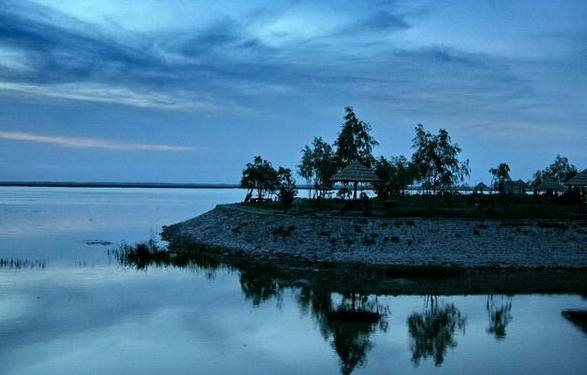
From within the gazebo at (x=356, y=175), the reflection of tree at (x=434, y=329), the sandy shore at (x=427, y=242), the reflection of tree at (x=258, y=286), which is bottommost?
the reflection of tree at (x=434, y=329)

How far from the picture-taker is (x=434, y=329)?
2095cm

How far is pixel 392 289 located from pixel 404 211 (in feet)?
50.5

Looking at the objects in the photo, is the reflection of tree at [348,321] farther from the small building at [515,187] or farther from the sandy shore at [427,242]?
the small building at [515,187]

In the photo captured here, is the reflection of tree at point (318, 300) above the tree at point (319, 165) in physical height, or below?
below

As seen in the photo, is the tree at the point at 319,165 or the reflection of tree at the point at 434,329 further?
the tree at the point at 319,165

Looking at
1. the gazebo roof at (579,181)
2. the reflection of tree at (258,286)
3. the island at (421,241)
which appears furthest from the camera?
the gazebo roof at (579,181)

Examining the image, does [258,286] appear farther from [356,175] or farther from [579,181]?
[579,181]

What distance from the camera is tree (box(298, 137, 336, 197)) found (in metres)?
60.9

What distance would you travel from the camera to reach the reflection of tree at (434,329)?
1812 cm

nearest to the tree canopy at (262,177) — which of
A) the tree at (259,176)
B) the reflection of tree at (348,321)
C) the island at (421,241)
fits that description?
the tree at (259,176)

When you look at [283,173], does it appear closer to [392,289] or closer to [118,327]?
[392,289]

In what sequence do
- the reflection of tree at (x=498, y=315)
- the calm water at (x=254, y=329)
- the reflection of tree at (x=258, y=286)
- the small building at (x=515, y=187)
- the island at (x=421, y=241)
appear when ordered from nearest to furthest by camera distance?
the calm water at (x=254, y=329)
the reflection of tree at (x=498, y=315)
the reflection of tree at (x=258, y=286)
the island at (x=421, y=241)
the small building at (x=515, y=187)

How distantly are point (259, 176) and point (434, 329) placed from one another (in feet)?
153

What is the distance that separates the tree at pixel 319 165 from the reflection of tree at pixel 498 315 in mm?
34644
